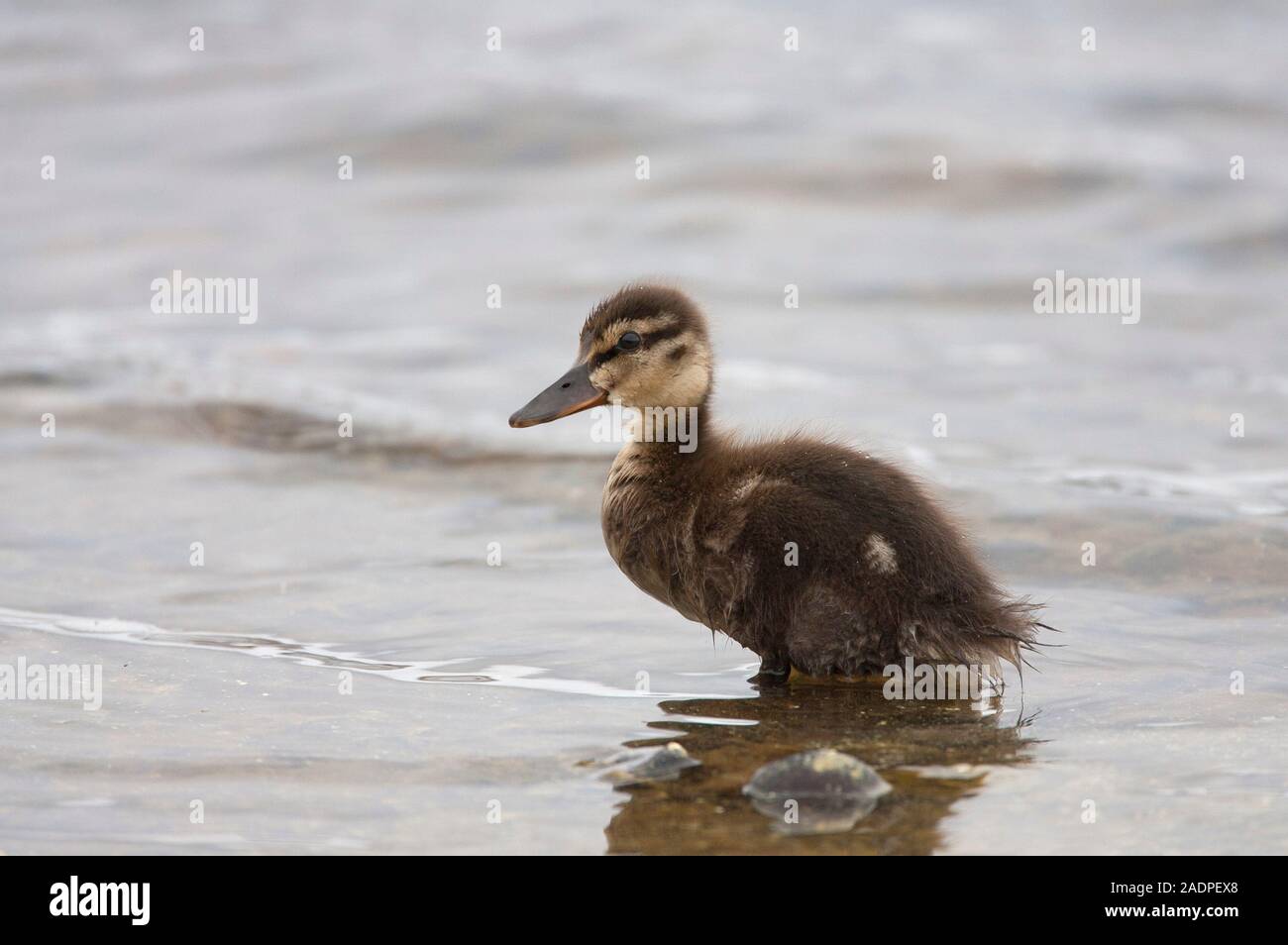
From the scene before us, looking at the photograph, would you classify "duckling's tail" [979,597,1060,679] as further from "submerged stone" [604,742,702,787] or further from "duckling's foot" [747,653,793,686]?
"submerged stone" [604,742,702,787]

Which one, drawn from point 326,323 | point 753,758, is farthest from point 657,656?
point 326,323

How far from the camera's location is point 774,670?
5.85 meters

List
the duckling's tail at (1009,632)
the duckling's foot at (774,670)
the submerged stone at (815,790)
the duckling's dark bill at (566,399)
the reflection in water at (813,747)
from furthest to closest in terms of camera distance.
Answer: the duckling's dark bill at (566,399), the duckling's foot at (774,670), the duckling's tail at (1009,632), the submerged stone at (815,790), the reflection in water at (813,747)

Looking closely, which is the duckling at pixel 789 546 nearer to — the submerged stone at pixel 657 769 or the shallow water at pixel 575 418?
the shallow water at pixel 575 418

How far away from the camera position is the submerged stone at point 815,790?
4289 mm

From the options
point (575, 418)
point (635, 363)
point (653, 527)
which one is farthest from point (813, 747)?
point (575, 418)

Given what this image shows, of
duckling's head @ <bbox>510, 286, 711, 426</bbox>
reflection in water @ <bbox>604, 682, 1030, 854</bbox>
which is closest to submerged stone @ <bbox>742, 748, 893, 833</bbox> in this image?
reflection in water @ <bbox>604, 682, 1030, 854</bbox>

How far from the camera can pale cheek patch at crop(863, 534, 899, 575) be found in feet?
18.3

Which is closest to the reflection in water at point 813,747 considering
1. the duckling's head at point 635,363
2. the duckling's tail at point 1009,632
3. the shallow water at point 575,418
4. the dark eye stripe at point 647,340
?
the shallow water at point 575,418

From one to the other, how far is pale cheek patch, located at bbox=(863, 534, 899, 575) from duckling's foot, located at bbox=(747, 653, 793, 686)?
1.58 feet

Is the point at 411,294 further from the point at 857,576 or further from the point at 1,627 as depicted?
the point at 857,576

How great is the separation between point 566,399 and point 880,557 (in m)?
1.40

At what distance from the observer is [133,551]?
781 centimetres
